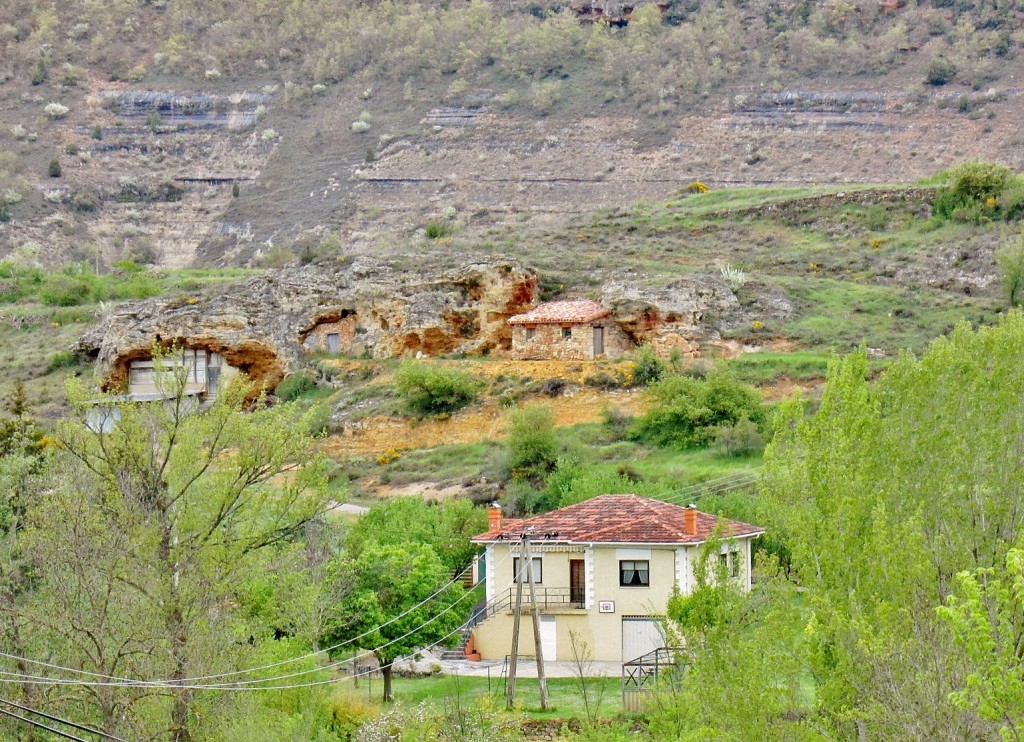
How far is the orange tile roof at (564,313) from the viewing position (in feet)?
182

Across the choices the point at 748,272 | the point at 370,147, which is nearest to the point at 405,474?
the point at 748,272

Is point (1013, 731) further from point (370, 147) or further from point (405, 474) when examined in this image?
point (370, 147)

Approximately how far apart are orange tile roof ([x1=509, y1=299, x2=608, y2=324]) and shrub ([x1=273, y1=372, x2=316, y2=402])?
6559 millimetres

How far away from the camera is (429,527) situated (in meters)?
41.0

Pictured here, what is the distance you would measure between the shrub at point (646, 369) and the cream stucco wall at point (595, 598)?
15705mm

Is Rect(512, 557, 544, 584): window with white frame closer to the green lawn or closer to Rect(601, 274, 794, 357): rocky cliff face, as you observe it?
the green lawn

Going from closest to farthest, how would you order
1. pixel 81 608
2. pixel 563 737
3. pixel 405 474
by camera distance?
1. pixel 81 608
2. pixel 563 737
3. pixel 405 474

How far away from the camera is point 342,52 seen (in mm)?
125812

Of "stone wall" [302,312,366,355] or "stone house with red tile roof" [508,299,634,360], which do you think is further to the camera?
"stone wall" [302,312,366,355]

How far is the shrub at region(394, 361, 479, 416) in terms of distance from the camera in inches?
2072

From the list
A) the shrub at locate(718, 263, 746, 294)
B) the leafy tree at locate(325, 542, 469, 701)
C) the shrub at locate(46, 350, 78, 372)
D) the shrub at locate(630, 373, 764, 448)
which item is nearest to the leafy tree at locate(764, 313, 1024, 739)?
the leafy tree at locate(325, 542, 469, 701)

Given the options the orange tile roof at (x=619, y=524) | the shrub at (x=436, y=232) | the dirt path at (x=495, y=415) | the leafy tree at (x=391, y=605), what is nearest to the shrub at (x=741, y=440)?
the dirt path at (x=495, y=415)

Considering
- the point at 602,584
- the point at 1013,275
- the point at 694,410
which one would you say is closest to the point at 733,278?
the point at 1013,275

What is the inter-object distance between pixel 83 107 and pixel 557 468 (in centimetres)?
8335
